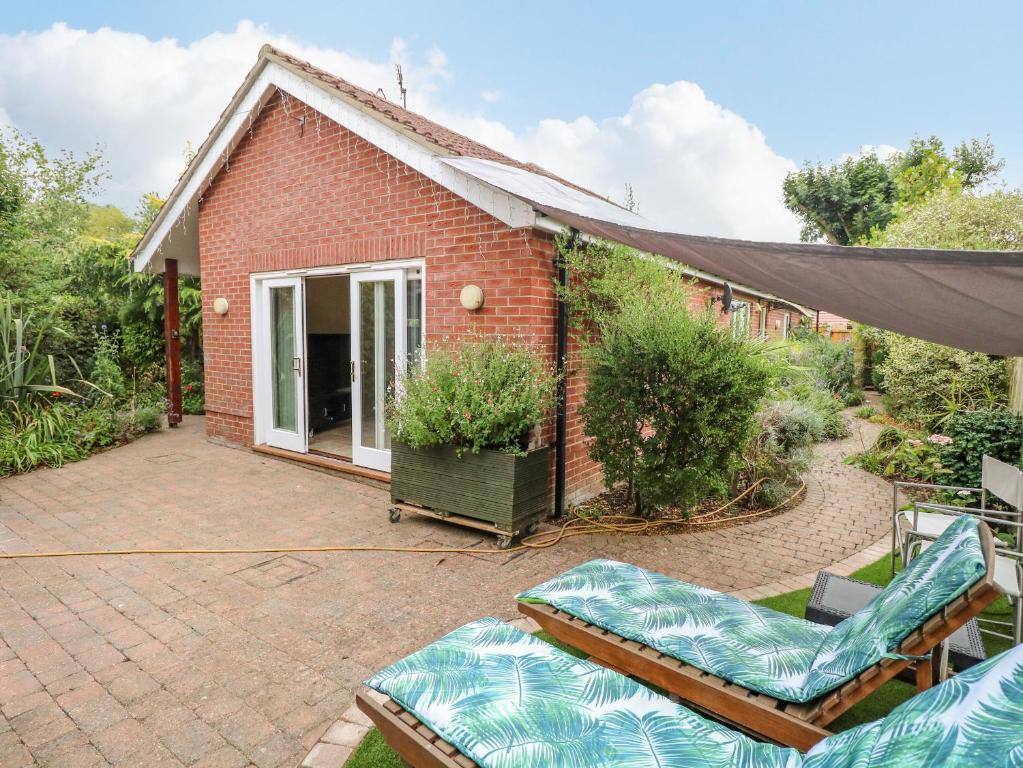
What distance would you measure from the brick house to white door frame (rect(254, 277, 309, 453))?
2 cm

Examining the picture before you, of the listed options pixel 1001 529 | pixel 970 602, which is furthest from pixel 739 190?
pixel 970 602

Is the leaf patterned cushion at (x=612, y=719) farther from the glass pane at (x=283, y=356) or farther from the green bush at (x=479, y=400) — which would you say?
the glass pane at (x=283, y=356)

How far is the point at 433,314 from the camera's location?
20.3ft

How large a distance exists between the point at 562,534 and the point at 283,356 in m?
5.00

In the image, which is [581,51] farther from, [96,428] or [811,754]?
[811,754]

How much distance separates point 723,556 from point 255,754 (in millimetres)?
3785

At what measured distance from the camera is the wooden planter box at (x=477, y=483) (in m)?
4.88

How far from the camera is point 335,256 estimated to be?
22.9 feet

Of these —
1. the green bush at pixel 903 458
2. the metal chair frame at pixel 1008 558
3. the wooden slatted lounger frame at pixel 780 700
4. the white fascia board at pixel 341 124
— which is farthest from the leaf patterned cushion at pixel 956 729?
the green bush at pixel 903 458

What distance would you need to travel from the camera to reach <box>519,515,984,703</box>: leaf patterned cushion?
1.91 metres

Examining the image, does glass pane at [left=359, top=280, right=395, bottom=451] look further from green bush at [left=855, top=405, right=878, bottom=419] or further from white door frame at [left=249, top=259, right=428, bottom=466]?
green bush at [left=855, top=405, right=878, bottom=419]

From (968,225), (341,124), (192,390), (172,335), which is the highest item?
(341,124)

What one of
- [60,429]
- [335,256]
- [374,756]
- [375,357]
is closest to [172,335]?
[60,429]

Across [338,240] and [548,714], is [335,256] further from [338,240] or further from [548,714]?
[548,714]
